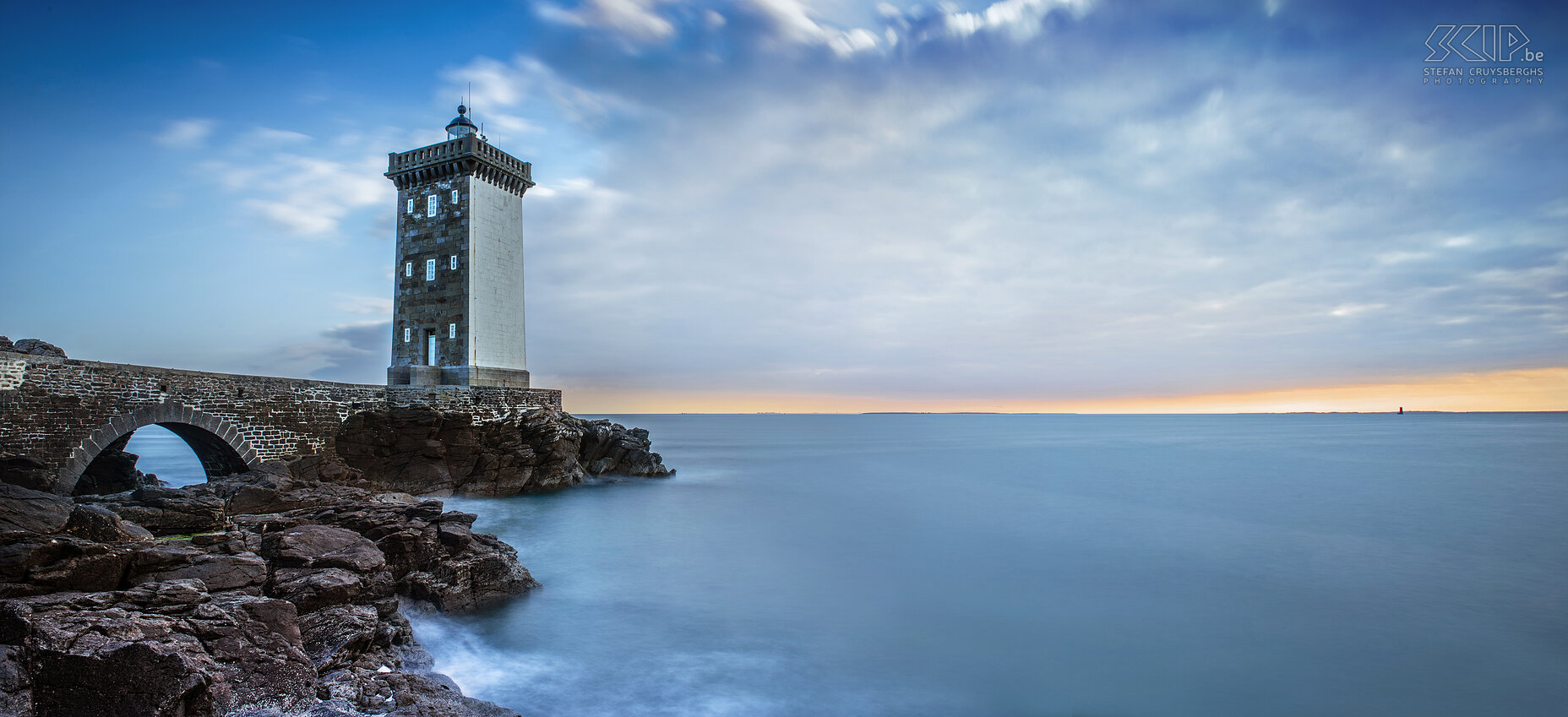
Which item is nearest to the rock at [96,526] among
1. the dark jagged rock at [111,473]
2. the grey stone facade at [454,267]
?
the dark jagged rock at [111,473]

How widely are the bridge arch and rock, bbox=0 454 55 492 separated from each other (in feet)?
1.64

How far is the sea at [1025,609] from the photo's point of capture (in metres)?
8.62

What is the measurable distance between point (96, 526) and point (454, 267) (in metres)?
14.7

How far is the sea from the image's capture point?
8.62m

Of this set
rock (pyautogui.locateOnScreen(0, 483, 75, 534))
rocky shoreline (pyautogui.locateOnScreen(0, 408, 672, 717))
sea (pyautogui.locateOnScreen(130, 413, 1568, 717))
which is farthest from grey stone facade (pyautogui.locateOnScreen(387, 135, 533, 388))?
rock (pyautogui.locateOnScreen(0, 483, 75, 534))

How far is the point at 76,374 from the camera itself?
1302 centimetres

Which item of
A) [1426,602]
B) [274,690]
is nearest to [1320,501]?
[1426,602]

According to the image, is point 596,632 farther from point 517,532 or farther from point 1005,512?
point 1005,512

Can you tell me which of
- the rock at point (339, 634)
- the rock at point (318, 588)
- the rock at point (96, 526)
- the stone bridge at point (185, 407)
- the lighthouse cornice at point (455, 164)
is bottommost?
the rock at point (339, 634)

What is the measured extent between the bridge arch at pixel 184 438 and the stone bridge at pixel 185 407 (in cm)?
2

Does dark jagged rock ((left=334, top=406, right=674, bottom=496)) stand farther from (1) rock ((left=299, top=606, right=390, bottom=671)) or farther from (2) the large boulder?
(2) the large boulder

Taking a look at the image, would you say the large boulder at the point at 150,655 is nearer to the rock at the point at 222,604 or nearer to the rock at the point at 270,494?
the rock at the point at 222,604

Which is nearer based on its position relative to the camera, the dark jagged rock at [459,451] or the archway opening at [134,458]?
the archway opening at [134,458]

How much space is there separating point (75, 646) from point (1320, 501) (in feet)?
106
